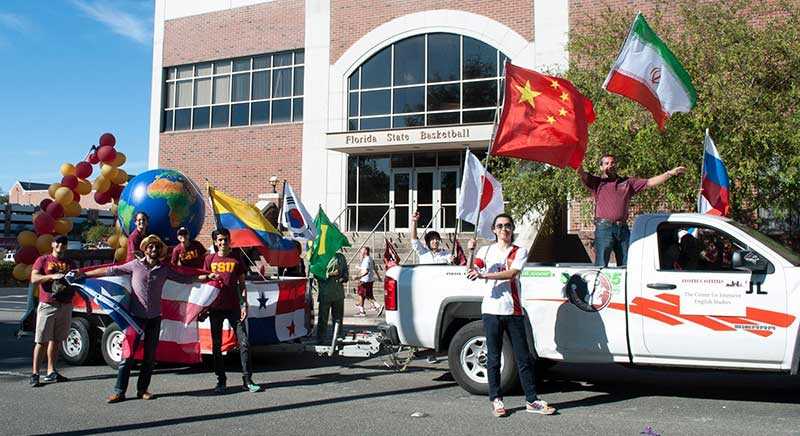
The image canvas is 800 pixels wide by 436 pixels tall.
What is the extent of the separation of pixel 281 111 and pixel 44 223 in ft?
39.0

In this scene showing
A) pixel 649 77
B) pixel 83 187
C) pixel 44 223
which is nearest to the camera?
pixel 649 77

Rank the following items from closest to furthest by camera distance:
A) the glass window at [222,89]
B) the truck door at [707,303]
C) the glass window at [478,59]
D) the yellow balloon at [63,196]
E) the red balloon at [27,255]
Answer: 1. the truck door at [707,303]
2. the red balloon at [27,255]
3. the yellow balloon at [63,196]
4. the glass window at [478,59]
5. the glass window at [222,89]

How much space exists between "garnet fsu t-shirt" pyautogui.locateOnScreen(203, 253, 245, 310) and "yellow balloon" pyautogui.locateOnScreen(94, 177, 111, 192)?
27.3 ft

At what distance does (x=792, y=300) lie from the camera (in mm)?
6254

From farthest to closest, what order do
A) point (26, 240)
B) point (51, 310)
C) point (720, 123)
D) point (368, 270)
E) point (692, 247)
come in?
point (368, 270) < point (26, 240) < point (720, 123) < point (51, 310) < point (692, 247)

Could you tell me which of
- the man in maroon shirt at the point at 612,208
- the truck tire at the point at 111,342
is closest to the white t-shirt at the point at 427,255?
the man in maroon shirt at the point at 612,208

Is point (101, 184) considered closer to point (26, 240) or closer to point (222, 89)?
point (26, 240)

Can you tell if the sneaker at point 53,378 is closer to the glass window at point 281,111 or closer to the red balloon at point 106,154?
the red balloon at point 106,154

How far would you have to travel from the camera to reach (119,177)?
15.3m

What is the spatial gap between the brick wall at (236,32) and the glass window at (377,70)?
8.81 ft

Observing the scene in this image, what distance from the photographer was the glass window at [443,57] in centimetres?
2269

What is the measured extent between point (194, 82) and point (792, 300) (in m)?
23.9

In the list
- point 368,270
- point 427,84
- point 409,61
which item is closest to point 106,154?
point 368,270

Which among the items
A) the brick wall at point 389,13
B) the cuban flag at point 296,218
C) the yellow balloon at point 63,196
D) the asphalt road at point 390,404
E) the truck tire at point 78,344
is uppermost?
the brick wall at point 389,13
